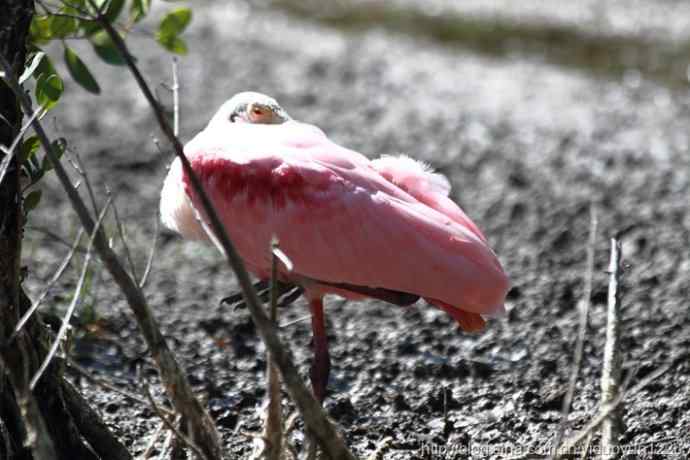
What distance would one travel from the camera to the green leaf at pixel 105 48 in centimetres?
377

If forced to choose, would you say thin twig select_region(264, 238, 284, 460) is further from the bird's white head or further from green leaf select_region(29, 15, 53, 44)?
the bird's white head

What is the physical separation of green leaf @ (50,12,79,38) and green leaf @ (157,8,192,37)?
13.8 inches

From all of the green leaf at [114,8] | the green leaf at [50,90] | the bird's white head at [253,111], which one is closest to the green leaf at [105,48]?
the green leaf at [114,8]

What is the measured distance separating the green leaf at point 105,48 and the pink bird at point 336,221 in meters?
0.37

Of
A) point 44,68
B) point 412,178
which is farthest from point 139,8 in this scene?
point 412,178

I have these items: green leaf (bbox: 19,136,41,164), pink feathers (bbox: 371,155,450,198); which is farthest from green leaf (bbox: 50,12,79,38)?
pink feathers (bbox: 371,155,450,198)

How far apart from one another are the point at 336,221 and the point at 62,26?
0.93 metres

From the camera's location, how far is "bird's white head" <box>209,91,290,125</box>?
4156mm

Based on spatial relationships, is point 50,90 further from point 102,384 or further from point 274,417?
point 274,417

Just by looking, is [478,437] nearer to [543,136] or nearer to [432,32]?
[543,136]

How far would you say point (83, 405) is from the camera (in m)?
3.21

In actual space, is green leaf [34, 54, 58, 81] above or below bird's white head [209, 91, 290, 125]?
above

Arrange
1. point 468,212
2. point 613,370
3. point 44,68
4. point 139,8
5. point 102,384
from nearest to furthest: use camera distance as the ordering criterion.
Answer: point 102,384
point 613,370
point 44,68
point 139,8
point 468,212

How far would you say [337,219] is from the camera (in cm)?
383
